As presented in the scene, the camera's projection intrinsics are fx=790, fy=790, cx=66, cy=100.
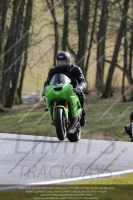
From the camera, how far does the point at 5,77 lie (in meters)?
45.7

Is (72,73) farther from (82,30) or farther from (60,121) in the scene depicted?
(82,30)

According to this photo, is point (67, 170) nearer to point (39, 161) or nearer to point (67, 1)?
point (39, 161)

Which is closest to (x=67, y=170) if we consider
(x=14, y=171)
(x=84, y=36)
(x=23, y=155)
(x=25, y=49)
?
(x=14, y=171)

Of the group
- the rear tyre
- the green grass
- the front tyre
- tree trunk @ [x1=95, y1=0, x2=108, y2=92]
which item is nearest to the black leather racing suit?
the front tyre

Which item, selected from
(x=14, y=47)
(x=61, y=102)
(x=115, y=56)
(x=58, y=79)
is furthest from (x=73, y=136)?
(x=14, y=47)

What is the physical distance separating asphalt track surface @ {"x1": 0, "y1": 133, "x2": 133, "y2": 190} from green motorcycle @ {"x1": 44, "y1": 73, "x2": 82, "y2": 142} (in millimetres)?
375

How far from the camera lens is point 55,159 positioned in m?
12.9

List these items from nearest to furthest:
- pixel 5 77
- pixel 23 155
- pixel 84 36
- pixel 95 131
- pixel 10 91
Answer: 1. pixel 23 155
2. pixel 95 131
3. pixel 5 77
4. pixel 10 91
5. pixel 84 36

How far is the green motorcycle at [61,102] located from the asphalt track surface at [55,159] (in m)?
0.37

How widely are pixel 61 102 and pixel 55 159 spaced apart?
3.26 metres

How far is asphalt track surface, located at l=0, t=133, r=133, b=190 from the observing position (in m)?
10.7

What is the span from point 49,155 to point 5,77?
32.4 meters

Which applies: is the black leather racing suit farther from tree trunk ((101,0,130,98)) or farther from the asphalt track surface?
tree trunk ((101,0,130,98))

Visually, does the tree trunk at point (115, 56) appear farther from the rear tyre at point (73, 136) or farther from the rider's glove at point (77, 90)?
the rider's glove at point (77, 90)
